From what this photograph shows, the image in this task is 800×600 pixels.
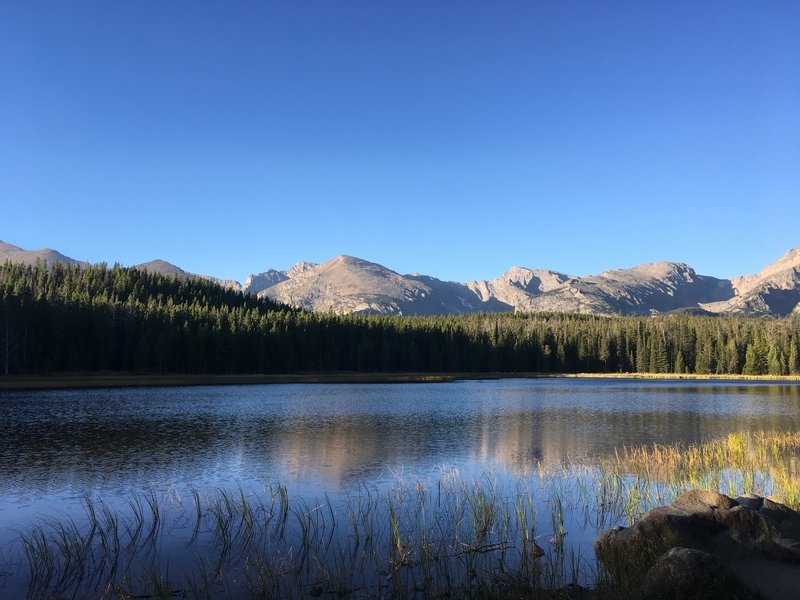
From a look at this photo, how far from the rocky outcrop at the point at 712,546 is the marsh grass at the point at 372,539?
0.65 meters

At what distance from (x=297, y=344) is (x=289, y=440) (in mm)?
119179

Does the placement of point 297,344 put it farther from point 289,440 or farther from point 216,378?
point 289,440

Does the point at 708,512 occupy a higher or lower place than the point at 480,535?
higher

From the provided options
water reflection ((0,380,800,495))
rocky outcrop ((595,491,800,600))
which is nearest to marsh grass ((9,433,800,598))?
rocky outcrop ((595,491,800,600))

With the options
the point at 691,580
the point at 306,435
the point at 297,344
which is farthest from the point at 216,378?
the point at 691,580

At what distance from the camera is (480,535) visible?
17.3m

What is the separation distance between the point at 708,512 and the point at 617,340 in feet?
645

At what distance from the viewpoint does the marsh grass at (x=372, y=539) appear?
13.3 metres

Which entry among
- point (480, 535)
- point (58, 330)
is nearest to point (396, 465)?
point (480, 535)

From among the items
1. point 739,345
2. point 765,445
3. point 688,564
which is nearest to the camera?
point 688,564

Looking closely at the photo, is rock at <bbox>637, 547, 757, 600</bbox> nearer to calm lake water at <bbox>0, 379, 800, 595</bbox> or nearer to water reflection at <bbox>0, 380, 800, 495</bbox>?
calm lake water at <bbox>0, 379, 800, 595</bbox>

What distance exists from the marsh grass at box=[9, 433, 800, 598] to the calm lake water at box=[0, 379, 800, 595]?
144cm

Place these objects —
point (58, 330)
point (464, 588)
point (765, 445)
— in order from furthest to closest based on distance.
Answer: point (58, 330) < point (765, 445) < point (464, 588)

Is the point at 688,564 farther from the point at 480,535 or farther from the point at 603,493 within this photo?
the point at 603,493
